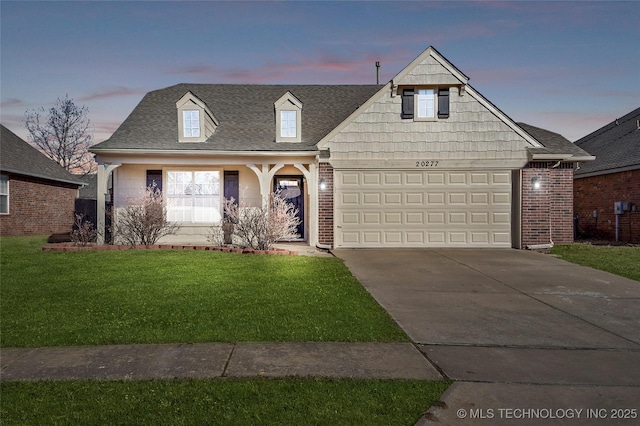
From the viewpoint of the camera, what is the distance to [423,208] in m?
13.6

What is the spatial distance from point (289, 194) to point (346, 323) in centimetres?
1167

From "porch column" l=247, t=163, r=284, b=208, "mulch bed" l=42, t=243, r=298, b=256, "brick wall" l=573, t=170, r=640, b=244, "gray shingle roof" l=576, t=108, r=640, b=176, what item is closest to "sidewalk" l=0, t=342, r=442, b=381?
"mulch bed" l=42, t=243, r=298, b=256

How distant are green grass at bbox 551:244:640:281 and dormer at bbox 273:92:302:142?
30.1 ft

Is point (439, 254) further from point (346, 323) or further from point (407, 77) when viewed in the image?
point (346, 323)

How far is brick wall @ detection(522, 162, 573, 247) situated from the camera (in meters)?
13.3

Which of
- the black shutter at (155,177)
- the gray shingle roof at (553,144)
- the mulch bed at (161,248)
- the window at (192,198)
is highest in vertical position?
the gray shingle roof at (553,144)

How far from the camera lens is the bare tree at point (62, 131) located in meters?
38.8

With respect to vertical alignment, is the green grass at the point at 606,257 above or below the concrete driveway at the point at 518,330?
above

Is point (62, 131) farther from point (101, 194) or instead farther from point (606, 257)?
A: point (606, 257)

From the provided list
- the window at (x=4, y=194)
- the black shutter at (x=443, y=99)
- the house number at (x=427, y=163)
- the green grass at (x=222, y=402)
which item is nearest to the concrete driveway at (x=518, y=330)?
the green grass at (x=222, y=402)

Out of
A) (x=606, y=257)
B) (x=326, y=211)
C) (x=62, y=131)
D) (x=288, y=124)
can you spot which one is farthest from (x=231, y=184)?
(x=62, y=131)

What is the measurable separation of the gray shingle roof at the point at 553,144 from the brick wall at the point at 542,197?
1.41ft

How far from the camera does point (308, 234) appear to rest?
610 inches

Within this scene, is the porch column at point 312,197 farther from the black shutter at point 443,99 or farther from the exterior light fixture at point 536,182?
the exterior light fixture at point 536,182
